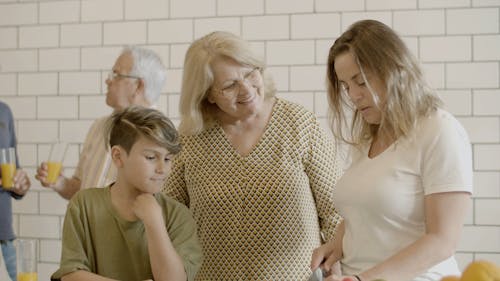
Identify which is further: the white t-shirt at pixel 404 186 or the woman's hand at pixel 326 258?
the woman's hand at pixel 326 258

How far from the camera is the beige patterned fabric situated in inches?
82.2

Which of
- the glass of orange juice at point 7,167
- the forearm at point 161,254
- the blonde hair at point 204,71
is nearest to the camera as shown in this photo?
the forearm at point 161,254

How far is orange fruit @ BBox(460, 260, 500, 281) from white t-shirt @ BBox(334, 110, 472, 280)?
544mm

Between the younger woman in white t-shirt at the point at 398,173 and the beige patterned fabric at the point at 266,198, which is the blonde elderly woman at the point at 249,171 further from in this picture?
the younger woman in white t-shirt at the point at 398,173

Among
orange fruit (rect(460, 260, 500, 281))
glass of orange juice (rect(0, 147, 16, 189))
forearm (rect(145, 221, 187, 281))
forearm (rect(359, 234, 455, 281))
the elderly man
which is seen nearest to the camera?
orange fruit (rect(460, 260, 500, 281))

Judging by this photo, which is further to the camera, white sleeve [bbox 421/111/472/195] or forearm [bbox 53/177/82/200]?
forearm [bbox 53/177/82/200]

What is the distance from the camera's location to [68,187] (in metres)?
2.95

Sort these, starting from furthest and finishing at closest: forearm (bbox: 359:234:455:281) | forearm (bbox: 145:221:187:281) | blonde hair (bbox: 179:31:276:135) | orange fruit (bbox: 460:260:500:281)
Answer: blonde hair (bbox: 179:31:276:135) → forearm (bbox: 145:221:187:281) → forearm (bbox: 359:234:455:281) → orange fruit (bbox: 460:260:500:281)

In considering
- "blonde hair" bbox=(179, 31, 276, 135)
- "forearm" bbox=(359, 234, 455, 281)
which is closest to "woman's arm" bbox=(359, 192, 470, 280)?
"forearm" bbox=(359, 234, 455, 281)

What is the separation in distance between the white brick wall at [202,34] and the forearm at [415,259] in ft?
5.38

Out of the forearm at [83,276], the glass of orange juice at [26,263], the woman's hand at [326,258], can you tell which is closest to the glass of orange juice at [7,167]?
the glass of orange juice at [26,263]

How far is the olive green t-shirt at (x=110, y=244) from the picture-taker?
5.87 feet

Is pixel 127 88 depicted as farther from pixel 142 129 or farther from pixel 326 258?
pixel 326 258

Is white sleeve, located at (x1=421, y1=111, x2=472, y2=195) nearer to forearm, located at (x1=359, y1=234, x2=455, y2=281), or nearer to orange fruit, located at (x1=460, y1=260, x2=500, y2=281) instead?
forearm, located at (x1=359, y1=234, x2=455, y2=281)
